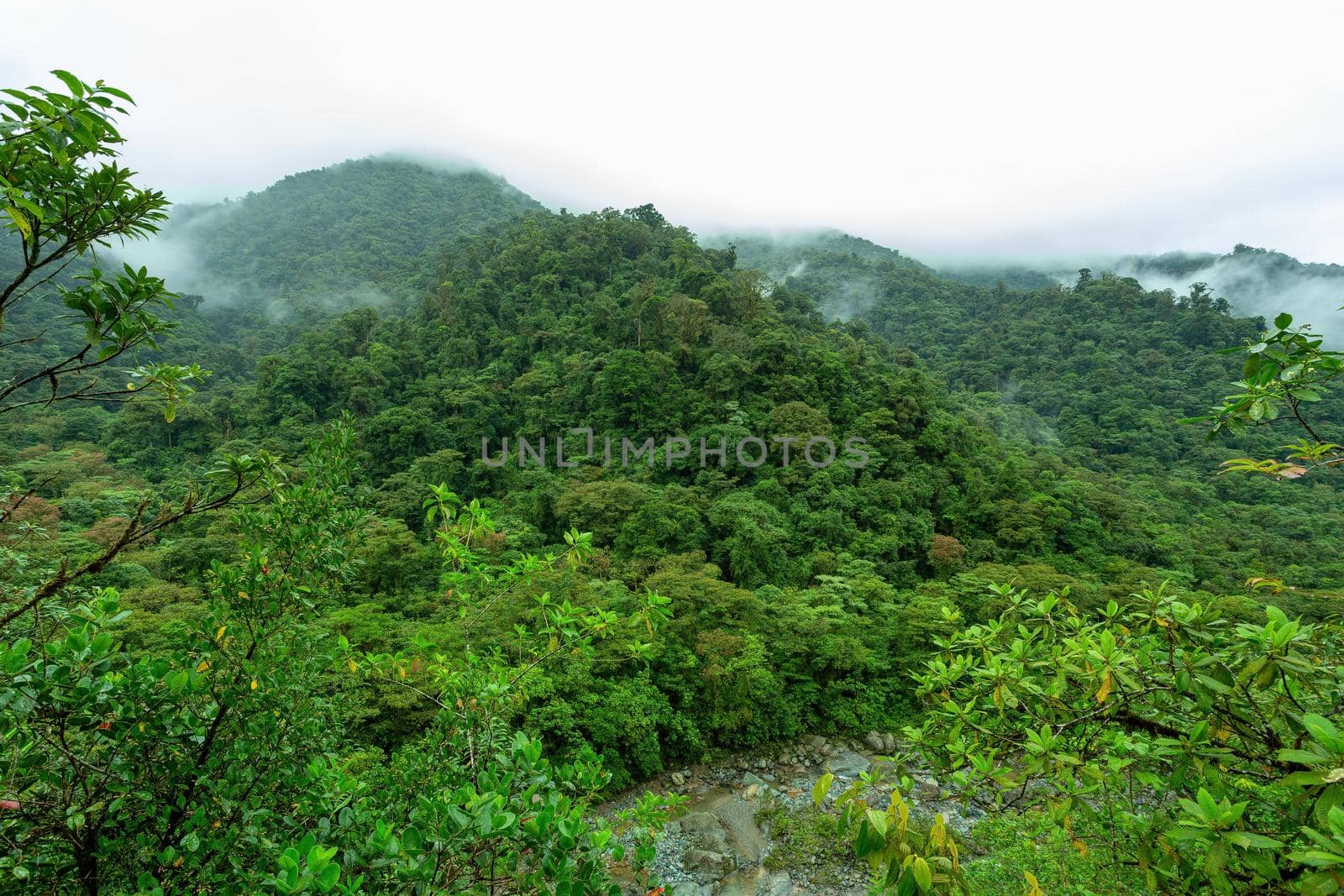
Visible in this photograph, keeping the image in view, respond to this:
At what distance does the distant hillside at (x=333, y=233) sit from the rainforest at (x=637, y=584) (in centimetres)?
581

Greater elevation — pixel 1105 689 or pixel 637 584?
pixel 1105 689

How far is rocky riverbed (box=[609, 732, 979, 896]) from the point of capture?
7848mm

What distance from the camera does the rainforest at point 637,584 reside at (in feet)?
4.93

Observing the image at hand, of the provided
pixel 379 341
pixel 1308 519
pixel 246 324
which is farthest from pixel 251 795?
pixel 246 324

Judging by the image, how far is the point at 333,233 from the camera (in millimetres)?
52781

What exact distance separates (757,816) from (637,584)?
4992 millimetres

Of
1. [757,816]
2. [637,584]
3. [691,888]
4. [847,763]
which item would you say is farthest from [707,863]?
[637,584]

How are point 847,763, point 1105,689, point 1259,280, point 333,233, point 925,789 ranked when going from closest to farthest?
1. point 1105,689
2. point 925,789
3. point 847,763
4. point 333,233
5. point 1259,280

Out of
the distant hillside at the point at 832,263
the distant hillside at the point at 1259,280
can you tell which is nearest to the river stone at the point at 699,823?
the distant hillside at the point at 832,263

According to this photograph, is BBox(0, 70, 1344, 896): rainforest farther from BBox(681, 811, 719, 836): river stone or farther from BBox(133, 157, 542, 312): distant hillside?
BBox(133, 157, 542, 312): distant hillside

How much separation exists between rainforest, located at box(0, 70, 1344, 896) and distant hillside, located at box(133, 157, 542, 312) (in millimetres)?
5814

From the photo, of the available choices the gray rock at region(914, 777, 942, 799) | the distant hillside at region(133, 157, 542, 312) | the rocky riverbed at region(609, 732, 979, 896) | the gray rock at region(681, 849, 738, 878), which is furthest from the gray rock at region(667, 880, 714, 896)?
the distant hillside at region(133, 157, 542, 312)

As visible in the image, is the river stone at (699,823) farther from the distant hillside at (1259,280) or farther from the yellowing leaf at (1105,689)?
the distant hillside at (1259,280)

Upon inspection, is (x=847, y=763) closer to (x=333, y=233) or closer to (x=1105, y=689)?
(x=1105, y=689)
